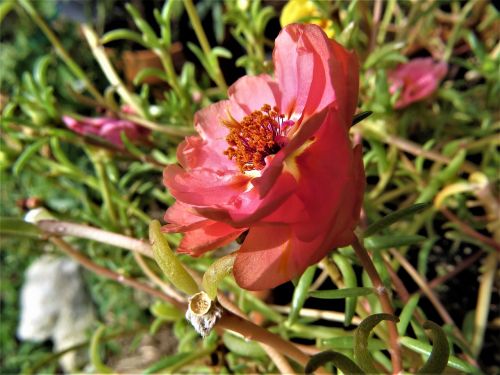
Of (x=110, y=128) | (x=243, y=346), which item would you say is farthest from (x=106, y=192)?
(x=243, y=346)

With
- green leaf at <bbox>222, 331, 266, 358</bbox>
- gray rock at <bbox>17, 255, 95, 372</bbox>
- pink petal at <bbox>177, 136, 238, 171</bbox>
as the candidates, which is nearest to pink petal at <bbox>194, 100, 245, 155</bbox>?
pink petal at <bbox>177, 136, 238, 171</bbox>

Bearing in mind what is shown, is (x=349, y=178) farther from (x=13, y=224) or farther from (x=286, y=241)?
(x=13, y=224)

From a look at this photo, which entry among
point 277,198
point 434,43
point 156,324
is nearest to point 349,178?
point 277,198

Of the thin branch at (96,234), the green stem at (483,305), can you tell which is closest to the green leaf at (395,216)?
the thin branch at (96,234)

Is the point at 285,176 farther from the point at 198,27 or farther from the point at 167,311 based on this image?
the point at 198,27

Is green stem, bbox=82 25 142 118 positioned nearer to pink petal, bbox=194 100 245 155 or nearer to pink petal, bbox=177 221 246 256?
pink petal, bbox=194 100 245 155

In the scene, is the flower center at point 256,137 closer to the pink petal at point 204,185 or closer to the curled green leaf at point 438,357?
the pink petal at point 204,185
